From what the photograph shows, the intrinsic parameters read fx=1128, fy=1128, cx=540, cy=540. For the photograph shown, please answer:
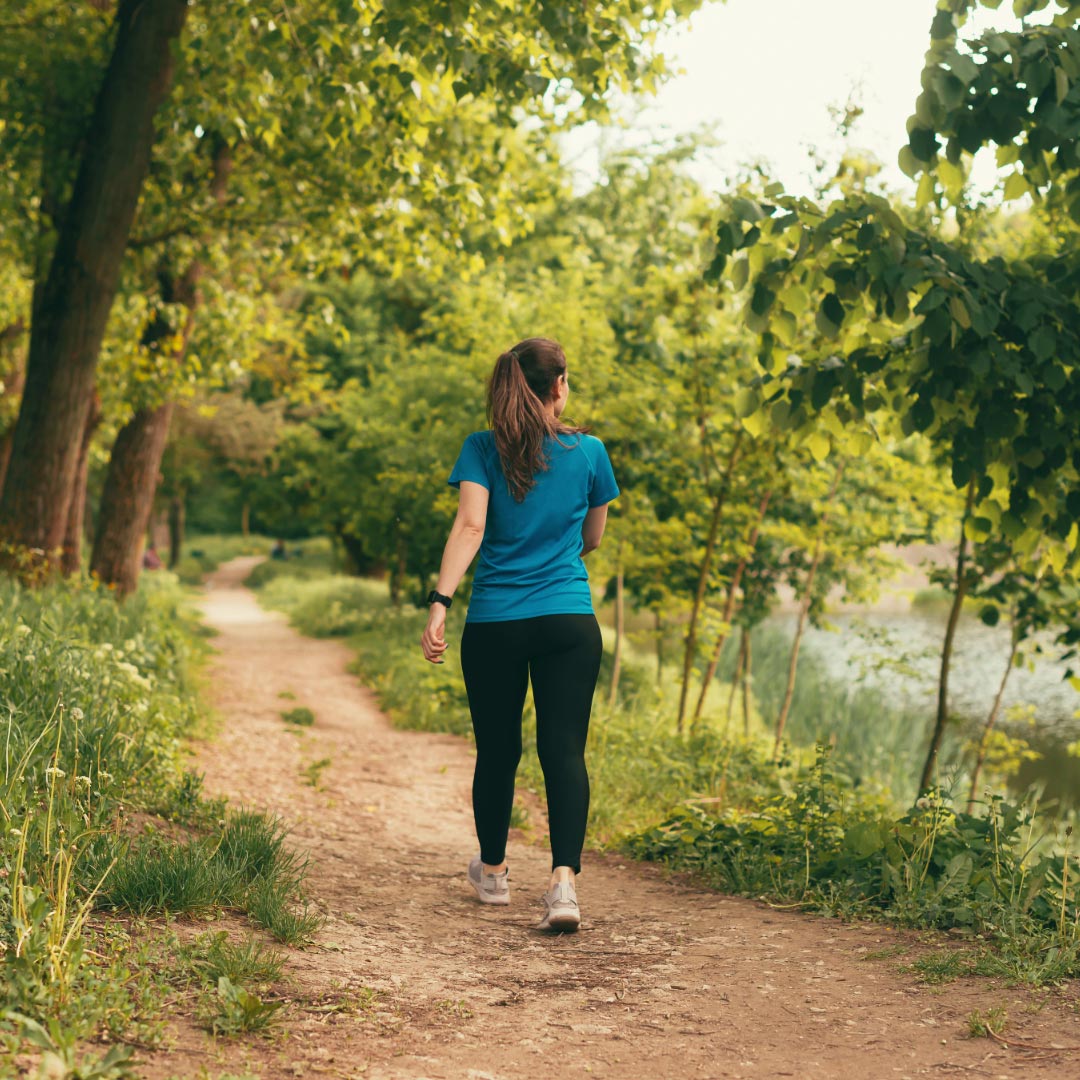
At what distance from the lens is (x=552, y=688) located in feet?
13.1

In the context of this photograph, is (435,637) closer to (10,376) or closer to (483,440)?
(483,440)

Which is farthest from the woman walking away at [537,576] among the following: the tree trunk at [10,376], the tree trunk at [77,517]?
the tree trunk at [10,376]

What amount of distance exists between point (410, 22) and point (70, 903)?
4943 mm

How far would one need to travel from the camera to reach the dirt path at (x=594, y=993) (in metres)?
2.79

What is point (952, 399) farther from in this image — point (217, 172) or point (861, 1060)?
A: point (217, 172)

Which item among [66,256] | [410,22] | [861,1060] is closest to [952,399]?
[861,1060]

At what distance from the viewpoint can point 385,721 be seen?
1001cm

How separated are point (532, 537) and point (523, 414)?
43 cm

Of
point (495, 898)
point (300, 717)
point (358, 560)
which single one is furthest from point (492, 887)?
point (358, 560)

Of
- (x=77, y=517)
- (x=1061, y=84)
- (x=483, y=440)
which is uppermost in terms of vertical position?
(x=1061, y=84)

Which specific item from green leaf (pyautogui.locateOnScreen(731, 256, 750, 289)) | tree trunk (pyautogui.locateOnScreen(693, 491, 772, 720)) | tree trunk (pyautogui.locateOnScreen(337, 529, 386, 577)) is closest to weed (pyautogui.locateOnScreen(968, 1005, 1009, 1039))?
green leaf (pyautogui.locateOnScreen(731, 256, 750, 289))

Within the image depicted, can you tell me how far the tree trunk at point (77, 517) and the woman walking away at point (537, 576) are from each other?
6.07 m

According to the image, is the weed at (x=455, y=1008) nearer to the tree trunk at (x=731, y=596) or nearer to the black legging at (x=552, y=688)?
the black legging at (x=552, y=688)

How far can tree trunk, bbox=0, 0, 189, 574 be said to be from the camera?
8211 millimetres
